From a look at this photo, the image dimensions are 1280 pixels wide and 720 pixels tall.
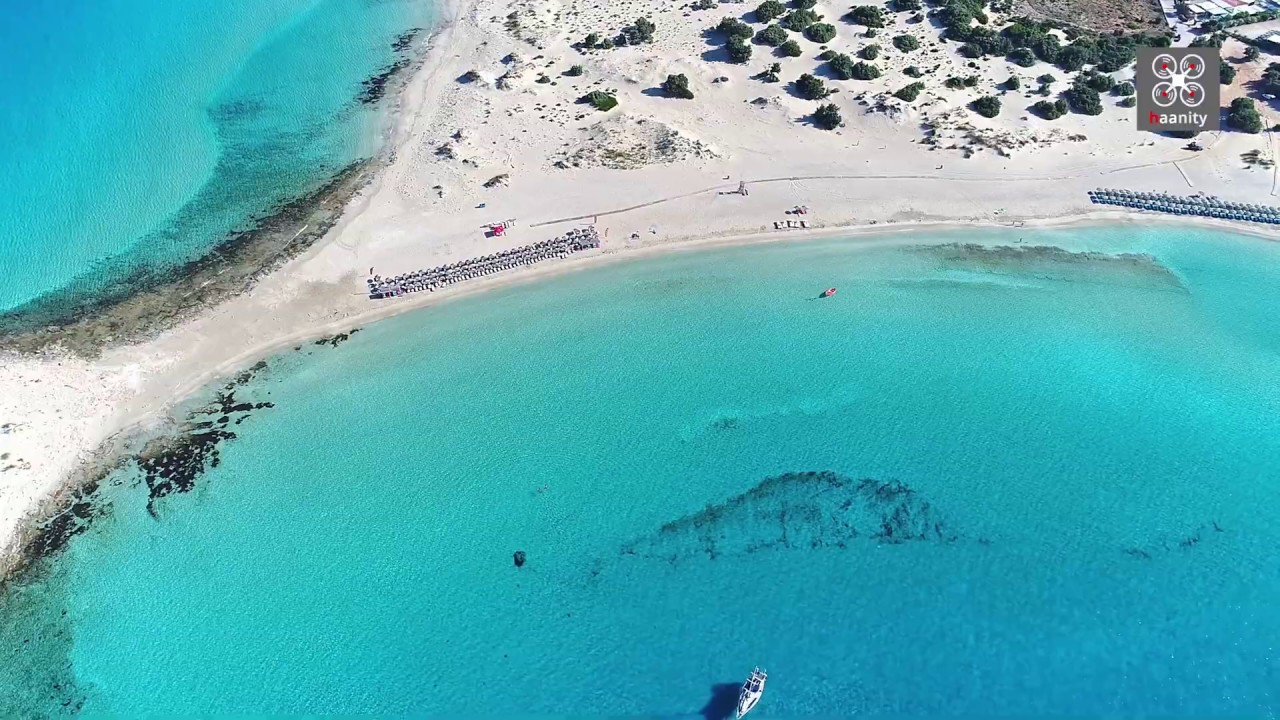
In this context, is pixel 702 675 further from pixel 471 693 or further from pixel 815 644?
pixel 471 693

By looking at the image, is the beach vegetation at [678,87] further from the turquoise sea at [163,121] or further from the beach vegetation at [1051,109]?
the beach vegetation at [1051,109]

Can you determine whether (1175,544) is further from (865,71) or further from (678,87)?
(678,87)

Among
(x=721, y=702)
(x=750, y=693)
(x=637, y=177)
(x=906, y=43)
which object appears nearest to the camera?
(x=750, y=693)

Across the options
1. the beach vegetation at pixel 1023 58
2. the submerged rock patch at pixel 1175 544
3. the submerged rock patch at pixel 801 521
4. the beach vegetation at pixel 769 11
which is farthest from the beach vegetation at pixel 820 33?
the submerged rock patch at pixel 1175 544

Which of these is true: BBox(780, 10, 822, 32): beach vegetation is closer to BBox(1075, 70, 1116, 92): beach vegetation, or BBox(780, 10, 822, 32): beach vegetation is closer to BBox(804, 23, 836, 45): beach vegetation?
BBox(804, 23, 836, 45): beach vegetation

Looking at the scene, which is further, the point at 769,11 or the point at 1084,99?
the point at 769,11

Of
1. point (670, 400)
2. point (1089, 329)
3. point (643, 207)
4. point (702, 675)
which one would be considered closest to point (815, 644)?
point (702, 675)

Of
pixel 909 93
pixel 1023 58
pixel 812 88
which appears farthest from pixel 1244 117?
pixel 812 88
